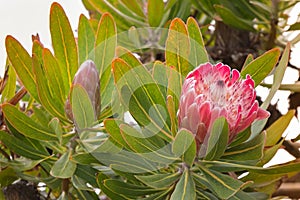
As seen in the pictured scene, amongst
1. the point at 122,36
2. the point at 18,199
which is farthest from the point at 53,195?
the point at 122,36

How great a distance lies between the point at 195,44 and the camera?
0.59 m

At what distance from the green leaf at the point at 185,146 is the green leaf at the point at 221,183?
3 cm

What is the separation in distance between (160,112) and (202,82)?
62mm

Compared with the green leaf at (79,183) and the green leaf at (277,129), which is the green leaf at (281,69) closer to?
the green leaf at (277,129)

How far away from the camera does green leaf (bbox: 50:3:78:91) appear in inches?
24.4

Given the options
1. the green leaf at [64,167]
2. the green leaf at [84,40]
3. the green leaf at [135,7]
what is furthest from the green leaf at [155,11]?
the green leaf at [64,167]

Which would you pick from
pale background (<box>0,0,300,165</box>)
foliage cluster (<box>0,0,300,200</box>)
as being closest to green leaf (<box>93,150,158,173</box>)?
foliage cluster (<box>0,0,300,200</box>)

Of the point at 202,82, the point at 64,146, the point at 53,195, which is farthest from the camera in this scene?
the point at 53,195

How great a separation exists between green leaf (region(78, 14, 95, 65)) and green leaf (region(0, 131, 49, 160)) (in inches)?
4.4

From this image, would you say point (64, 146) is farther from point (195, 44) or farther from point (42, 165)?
point (195, 44)

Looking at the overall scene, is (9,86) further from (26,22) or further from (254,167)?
(26,22)

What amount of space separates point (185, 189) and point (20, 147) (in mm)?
199

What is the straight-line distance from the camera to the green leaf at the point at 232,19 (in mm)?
821

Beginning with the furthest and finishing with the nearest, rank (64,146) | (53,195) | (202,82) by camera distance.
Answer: (53,195) → (64,146) → (202,82)
